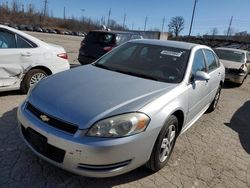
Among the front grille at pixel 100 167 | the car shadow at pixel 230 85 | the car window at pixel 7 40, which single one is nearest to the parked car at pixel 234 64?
the car shadow at pixel 230 85

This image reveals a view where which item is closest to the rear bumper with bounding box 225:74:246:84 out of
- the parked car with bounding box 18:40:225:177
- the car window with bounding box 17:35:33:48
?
the parked car with bounding box 18:40:225:177

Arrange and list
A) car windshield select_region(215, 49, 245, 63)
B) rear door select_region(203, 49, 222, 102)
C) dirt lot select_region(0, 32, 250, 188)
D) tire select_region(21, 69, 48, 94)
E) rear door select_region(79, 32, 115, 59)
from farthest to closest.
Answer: car windshield select_region(215, 49, 245, 63), rear door select_region(79, 32, 115, 59), tire select_region(21, 69, 48, 94), rear door select_region(203, 49, 222, 102), dirt lot select_region(0, 32, 250, 188)

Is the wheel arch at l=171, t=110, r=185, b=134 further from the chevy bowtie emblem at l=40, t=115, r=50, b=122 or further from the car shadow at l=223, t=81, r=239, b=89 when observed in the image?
the car shadow at l=223, t=81, r=239, b=89

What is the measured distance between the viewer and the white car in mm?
4859

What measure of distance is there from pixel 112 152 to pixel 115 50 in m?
2.37

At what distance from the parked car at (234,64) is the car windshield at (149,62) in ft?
21.3

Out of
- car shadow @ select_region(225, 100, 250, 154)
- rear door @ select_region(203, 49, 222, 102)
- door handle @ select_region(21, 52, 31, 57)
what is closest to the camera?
car shadow @ select_region(225, 100, 250, 154)

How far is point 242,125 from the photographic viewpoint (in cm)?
530

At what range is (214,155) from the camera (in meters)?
3.77

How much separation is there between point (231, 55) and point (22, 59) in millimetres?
9086

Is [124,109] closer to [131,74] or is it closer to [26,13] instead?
[131,74]

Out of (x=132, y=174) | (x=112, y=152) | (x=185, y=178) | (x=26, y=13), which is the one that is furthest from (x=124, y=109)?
(x=26, y=13)

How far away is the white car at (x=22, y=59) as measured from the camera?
4.86 metres

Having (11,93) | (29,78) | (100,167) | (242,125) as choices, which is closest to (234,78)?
(242,125)
